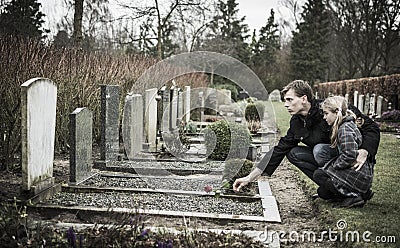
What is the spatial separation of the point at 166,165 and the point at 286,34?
4278 cm

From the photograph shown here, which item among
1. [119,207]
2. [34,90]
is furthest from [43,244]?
[34,90]

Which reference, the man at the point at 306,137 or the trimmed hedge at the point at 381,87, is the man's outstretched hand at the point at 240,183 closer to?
the man at the point at 306,137

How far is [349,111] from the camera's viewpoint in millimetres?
4656

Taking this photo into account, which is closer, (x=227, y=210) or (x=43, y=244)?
(x=43, y=244)

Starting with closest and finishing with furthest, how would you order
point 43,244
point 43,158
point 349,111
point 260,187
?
point 43,244 < point 349,111 < point 43,158 < point 260,187

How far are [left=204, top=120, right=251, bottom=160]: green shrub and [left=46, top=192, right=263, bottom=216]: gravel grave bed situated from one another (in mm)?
2968

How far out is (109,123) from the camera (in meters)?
7.48

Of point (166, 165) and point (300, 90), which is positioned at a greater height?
point (300, 90)

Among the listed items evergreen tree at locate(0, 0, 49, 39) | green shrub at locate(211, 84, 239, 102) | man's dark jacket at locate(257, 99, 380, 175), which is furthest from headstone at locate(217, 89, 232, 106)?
man's dark jacket at locate(257, 99, 380, 175)

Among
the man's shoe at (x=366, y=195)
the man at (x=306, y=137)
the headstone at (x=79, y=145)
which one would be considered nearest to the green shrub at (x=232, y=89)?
the headstone at (x=79, y=145)

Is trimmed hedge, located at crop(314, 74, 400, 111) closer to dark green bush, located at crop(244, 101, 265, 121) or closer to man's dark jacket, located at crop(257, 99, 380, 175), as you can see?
A: dark green bush, located at crop(244, 101, 265, 121)

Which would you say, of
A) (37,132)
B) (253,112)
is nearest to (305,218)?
(37,132)

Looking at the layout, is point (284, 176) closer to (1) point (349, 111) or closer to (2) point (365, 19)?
(1) point (349, 111)

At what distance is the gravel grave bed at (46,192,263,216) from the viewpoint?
4.94 metres
